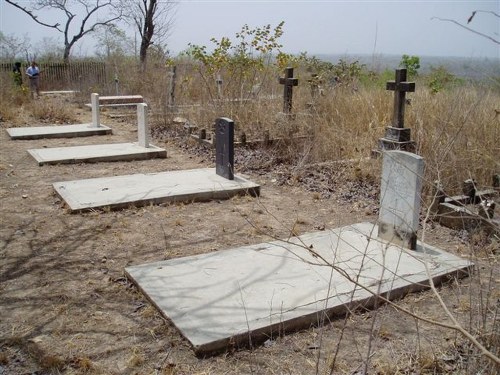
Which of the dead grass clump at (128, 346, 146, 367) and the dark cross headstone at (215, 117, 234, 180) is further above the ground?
the dark cross headstone at (215, 117, 234, 180)

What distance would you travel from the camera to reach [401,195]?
463cm

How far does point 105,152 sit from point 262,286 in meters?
6.05

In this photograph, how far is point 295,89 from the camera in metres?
11.2

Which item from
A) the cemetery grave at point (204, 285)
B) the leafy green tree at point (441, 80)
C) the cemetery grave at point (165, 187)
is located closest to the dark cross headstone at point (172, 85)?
the cemetery grave at point (165, 187)

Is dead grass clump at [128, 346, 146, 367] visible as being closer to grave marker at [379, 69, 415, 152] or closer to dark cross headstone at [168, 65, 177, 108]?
grave marker at [379, 69, 415, 152]

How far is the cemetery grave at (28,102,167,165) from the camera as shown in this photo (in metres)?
8.71

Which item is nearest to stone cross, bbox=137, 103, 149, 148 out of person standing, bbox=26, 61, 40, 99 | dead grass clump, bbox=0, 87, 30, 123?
dead grass clump, bbox=0, 87, 30, 123

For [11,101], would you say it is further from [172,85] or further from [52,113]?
[172,85]

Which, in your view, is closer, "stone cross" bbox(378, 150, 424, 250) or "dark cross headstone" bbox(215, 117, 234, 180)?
"stone cross" bbox(378, 150, 424, 250)

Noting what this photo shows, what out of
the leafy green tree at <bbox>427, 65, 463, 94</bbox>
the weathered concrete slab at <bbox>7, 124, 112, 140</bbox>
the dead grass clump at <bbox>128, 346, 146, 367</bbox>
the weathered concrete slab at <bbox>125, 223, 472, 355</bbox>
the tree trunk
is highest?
the tree trunk

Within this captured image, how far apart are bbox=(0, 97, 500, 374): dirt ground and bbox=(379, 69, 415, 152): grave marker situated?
1149mm

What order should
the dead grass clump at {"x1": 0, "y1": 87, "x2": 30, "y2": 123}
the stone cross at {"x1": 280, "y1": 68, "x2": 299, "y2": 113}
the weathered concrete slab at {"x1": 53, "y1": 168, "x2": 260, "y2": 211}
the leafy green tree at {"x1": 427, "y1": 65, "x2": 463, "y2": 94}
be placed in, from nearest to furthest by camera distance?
1. the weathered concrete slab at {"x1": 53, "y1": 168, "x2": 260, "y2": 211}
2. the stone cross at {"x1": 280, "y1": 68, "x2": 299, "y2": 113}
3. the leafy green tree at {"x1": 427, "y1": 65, "x2": 463, "y2": 94}
4. the dead grass clump at {"x1": 0, "y1": 87, "x2": 30, "y2": 123}

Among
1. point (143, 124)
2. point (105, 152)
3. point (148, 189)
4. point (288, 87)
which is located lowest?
point (148, 189)

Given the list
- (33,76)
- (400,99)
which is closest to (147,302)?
(400,99)
